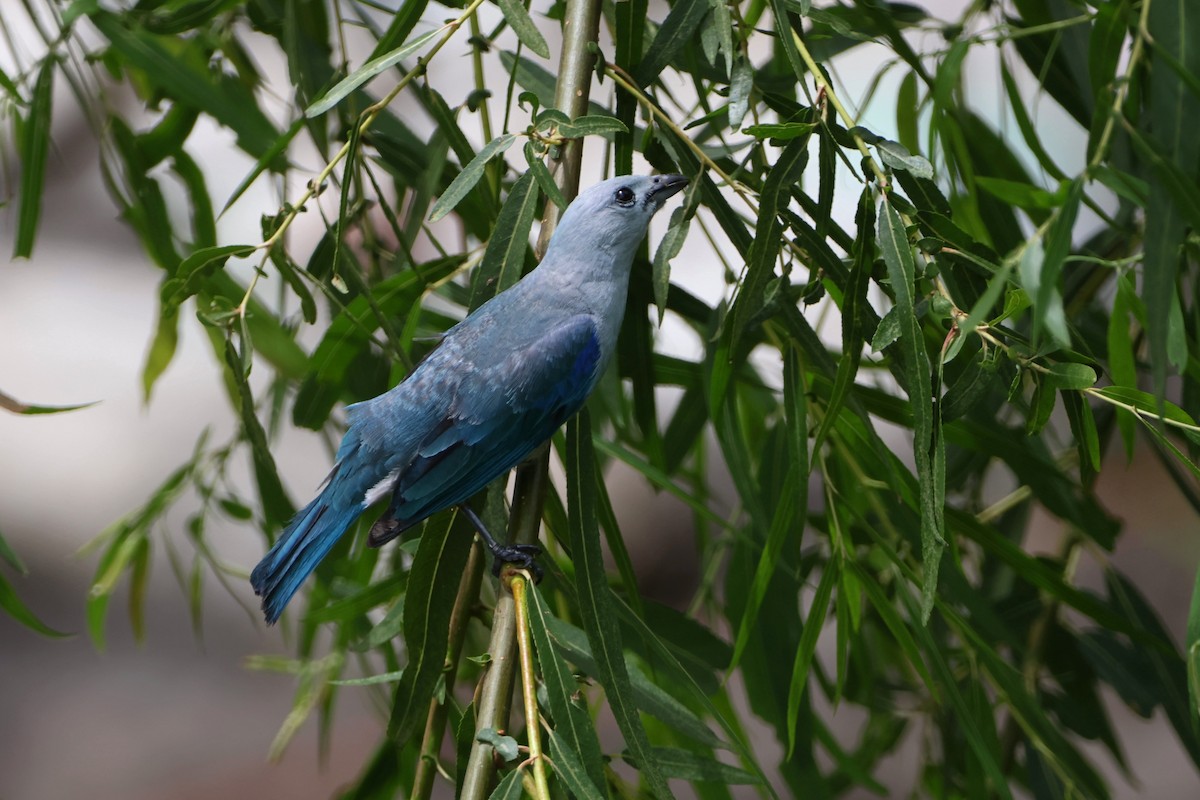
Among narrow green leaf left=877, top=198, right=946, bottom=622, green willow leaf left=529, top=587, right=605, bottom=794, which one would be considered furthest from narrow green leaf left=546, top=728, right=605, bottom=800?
narrow green leaf left=877, top=198, right=946, bottom=622

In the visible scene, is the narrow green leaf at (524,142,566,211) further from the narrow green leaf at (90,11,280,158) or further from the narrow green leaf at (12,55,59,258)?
the narrow green leaf at (12,55,59,258)

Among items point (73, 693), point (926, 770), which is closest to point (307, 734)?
point (73, 693)

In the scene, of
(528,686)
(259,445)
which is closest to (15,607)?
(259,445)

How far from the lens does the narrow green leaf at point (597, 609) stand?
80 cm

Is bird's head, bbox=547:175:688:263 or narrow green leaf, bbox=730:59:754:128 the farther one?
bird's head, bbox=547:175:688:263

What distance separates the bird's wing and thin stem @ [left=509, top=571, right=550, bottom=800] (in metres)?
0.12

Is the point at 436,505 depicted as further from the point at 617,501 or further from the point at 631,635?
the point at 617,501

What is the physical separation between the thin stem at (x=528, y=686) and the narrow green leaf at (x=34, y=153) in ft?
2.18

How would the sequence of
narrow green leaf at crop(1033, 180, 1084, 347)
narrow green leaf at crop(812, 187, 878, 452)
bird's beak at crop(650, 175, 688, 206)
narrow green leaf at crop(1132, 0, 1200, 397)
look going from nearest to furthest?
narrow green leaf at crop(1033, 180, 1084, 347) < narrow green leaf at crop(1132, 0, 1200, 397) < narrow green leaf at crop(812, 187, 878, 452) < bird's beak at crop(650, 175, 688, 206)

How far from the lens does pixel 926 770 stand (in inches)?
59.4

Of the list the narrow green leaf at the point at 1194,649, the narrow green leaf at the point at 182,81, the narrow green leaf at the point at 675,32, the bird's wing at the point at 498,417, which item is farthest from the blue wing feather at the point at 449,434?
the narrow green leaf at the point at 1194,649

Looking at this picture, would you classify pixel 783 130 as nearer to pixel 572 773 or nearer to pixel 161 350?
pixel 572 773

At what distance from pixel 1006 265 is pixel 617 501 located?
8.48 ft

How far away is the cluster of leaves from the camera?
75 centimetres
